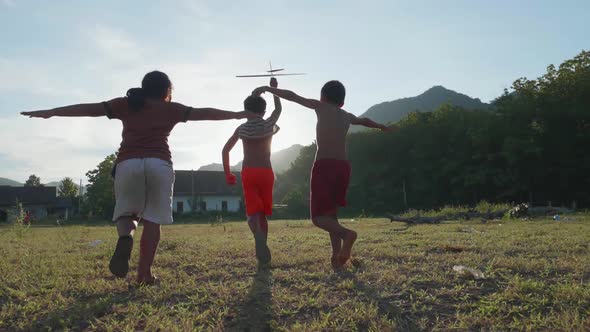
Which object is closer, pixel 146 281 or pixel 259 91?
→ pixel 146 281

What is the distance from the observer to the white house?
50.4 meters

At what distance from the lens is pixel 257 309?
2.85 meters

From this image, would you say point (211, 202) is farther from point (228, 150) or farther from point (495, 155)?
point (228, 150)

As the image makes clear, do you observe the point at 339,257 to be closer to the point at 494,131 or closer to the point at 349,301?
the point at 349,301

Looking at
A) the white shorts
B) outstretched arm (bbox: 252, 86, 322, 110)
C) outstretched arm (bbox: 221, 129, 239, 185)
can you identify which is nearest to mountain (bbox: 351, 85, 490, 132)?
outstretched arm (bbox: 221, 129, 239, 185)

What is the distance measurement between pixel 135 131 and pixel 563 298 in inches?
136

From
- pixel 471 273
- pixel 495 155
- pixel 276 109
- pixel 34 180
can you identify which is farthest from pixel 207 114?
pixel 34 180

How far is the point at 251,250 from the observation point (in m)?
5.54

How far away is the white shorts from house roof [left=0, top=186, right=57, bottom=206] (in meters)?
59.7

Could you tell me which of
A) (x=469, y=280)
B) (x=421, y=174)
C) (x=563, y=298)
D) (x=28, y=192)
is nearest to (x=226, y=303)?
(x=469, y=280)

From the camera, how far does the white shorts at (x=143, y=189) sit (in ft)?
11.7

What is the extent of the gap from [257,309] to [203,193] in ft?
162

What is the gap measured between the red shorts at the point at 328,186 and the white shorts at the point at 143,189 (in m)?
1.44

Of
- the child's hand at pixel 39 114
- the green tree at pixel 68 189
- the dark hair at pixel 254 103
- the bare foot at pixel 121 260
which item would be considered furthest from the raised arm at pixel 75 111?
the green tree at pixel 68 189
